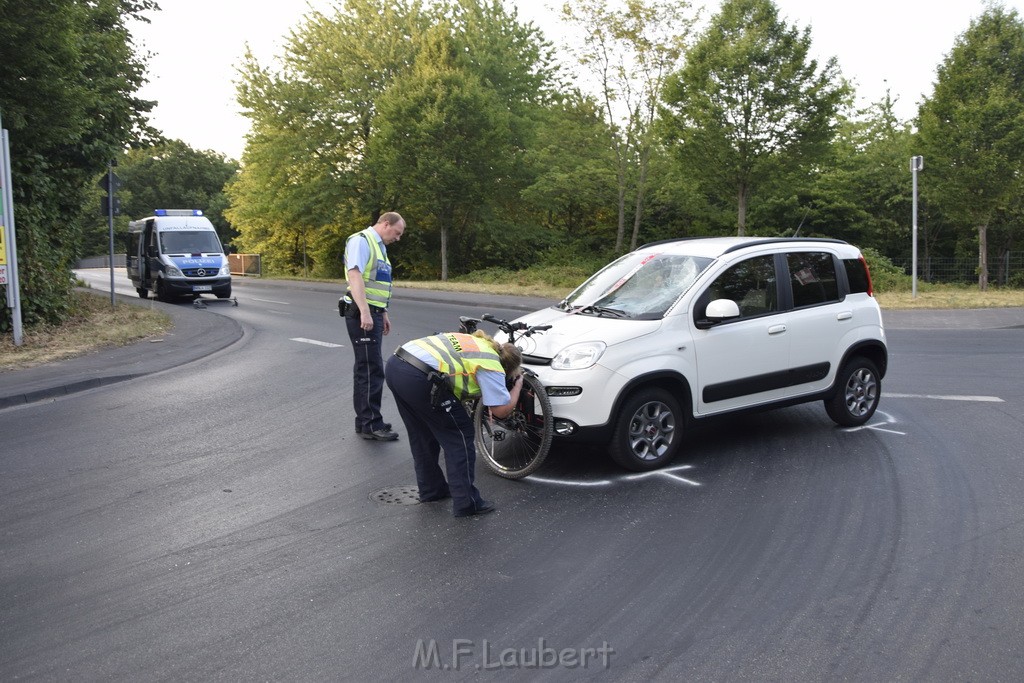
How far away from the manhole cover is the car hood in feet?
4.53

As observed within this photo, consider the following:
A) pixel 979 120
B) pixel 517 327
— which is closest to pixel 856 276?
pixel 517 327

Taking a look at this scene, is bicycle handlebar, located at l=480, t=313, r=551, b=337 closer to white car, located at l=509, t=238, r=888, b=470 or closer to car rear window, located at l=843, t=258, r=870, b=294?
white car, located at l=509, t=238, r=888, b=470

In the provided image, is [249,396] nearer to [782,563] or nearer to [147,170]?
[782,563]

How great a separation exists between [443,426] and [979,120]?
23345 mm

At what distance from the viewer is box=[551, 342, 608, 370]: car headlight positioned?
250 inches

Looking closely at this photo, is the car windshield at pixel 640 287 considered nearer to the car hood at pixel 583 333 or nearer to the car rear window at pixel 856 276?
the car hood at pixel 583 333

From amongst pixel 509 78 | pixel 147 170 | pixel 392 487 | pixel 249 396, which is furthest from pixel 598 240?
pixel 147 170

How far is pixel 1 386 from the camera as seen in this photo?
1030 cm

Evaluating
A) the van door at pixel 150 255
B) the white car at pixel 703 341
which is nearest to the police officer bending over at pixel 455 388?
the white car at pixel 703 341

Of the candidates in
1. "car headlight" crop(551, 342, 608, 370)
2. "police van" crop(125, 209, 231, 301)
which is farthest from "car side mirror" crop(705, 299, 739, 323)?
"police van" crop(125, 209, 231, 301)

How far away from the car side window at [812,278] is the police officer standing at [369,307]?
136 inches

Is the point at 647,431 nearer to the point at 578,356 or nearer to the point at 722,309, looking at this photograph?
the point at 578,356

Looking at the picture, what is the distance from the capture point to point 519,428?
6543 mm

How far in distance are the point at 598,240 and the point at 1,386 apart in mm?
30618
